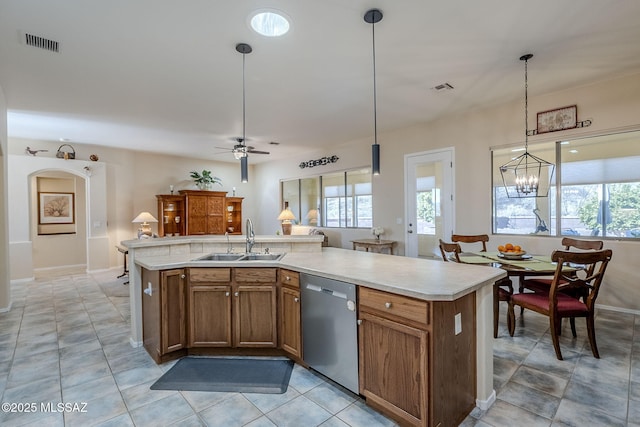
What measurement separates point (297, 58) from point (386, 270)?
7.57ft

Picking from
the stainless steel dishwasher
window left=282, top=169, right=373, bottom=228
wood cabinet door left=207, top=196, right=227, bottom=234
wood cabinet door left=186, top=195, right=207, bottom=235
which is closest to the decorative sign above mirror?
window left=282, top=169, right=373, bottom=228

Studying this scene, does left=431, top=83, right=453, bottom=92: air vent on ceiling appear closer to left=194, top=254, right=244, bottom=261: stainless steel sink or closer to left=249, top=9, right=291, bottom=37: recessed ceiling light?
left=249, top=9, right=291, bottom=37: recessed ceiling light

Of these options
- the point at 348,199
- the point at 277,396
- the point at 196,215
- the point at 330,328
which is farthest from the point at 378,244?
the point at 196,215

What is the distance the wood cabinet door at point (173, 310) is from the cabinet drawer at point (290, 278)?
2.98 ft

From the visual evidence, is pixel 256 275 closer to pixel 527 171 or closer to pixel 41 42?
pixel 41 42

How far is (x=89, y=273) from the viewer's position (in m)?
6.56

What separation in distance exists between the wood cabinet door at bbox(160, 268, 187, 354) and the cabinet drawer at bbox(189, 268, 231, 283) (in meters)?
0.09

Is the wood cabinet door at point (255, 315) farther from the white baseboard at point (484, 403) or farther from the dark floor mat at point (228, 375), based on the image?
the white baseboard at point (484, 403)

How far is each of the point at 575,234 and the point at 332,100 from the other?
3.79m

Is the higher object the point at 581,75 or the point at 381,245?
the point at 581,75

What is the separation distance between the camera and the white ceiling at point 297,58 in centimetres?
235

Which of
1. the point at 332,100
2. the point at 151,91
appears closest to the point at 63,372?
the point at 151,91

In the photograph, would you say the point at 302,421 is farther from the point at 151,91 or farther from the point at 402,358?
the point at 151,91

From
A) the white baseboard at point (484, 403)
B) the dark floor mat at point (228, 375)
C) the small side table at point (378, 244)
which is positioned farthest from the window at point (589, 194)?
the dark floor mat at point (228, 375)
